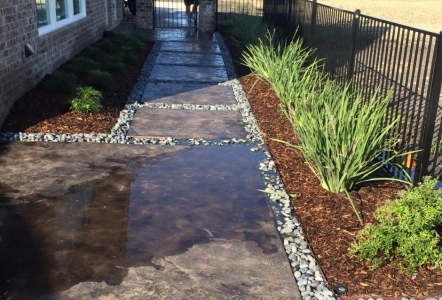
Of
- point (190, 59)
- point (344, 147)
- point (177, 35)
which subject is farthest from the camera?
point (177, 35)

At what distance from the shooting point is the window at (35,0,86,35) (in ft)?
28.3

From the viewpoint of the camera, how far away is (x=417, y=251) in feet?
11.5

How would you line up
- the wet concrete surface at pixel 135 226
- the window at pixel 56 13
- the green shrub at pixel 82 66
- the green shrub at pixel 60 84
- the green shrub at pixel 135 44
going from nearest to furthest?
the wet concrete surface at pixel 135 226
the green shrub at pixel 60 84
the window at pixel 56 13
the green shrub at pixel 82 66
the green shrub at pixel 135 44

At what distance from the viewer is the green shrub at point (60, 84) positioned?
25.6ft

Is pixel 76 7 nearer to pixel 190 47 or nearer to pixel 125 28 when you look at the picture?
pixel 190 47

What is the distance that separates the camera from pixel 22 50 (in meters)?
7.37

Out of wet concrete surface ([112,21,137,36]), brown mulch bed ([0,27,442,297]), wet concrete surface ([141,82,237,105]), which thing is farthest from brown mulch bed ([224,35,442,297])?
wet concrete surface ([112,21,137,36])

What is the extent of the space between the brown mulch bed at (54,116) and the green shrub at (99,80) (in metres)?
0.16

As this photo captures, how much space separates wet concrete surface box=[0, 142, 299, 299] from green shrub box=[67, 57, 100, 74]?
3550 mm

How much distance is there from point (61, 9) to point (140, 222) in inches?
281

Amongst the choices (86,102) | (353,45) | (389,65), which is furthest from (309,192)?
(86,102)

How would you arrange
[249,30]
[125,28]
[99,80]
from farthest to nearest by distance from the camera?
[125,28]
[249,30]
[99,80]

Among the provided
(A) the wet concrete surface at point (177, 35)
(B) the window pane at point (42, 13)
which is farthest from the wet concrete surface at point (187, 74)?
(A) the wet concrete surface at point (177, 35)

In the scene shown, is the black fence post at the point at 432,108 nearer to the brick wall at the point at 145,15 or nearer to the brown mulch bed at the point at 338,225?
the brown mulch bed at the point at 338,225
